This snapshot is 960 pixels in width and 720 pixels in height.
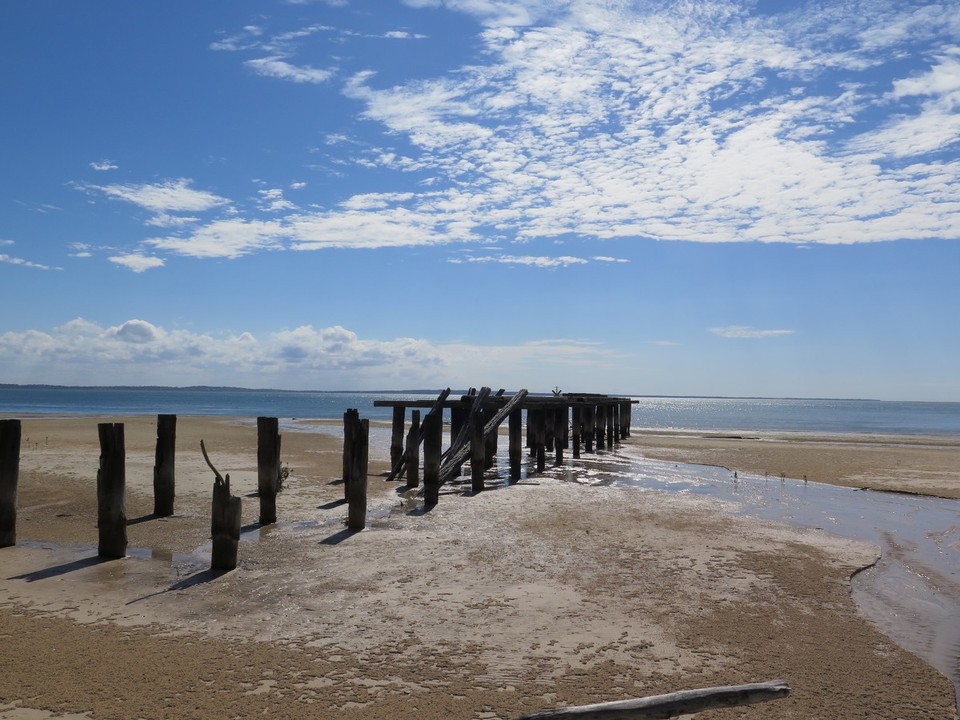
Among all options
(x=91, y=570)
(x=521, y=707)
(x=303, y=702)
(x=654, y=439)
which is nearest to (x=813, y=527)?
(x=521, y=707)

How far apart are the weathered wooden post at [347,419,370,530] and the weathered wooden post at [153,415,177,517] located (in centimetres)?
371

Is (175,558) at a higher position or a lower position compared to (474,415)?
lower

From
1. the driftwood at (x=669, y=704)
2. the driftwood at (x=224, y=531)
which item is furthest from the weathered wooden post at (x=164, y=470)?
the driftwood at (x=669, y=704)

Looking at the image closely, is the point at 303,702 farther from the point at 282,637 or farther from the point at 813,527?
the point at 813,527

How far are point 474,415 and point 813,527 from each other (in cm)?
847

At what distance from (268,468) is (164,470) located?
2175 mm

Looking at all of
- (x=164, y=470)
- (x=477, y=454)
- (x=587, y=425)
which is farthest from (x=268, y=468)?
(x=587, y=425)

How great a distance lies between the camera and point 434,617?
25.7 feet

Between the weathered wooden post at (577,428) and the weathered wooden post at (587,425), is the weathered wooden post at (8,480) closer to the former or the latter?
the weathered wooden post at (577,428)

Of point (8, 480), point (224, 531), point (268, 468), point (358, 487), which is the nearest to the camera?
point (224, 531)

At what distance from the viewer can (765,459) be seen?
27.9 meters

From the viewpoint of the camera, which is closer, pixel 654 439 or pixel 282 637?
pixel 282 637

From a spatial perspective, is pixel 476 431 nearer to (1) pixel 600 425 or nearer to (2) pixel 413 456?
(2) pixel 413 456

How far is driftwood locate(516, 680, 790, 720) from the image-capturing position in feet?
13.6
